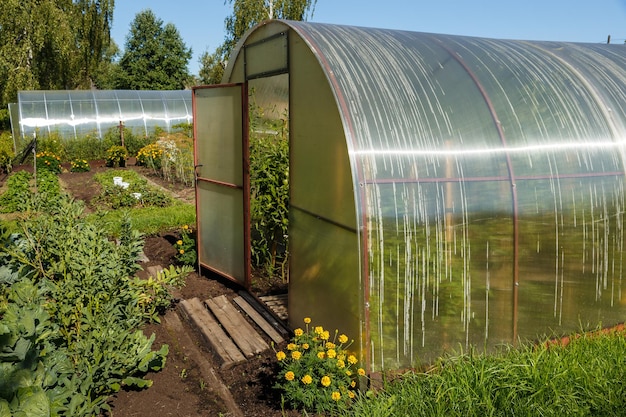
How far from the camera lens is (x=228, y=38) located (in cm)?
1966

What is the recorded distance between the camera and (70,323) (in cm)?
333

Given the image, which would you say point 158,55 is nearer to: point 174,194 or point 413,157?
point 174,194

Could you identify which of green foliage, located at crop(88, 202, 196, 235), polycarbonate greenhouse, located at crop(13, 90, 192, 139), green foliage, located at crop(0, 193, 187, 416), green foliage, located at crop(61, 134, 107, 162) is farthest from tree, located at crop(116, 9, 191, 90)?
green foliage, located at crop(0, 193, 187, 416)

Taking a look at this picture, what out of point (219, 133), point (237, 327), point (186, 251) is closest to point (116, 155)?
point (186, 251)

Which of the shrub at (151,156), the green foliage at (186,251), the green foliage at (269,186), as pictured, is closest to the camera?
the green foliage at (269,186)

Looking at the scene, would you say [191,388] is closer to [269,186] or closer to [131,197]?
[269,186]

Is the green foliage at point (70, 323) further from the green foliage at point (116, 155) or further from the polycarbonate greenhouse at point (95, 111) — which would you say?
the polycarbonate greenhouse at point (95, 111)

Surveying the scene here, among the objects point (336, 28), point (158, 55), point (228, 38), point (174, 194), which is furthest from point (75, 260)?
point (158, 55)

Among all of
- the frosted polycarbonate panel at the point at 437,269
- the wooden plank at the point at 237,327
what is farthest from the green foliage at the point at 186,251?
the frosted polycarbonate panel at the point at 437,269

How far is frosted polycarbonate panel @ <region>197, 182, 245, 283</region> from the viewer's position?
5.71 metres

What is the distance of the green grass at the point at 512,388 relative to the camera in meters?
2.93

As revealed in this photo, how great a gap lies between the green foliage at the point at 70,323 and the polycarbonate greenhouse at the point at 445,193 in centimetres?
150

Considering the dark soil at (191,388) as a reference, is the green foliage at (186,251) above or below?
above

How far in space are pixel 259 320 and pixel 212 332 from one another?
473 mm
